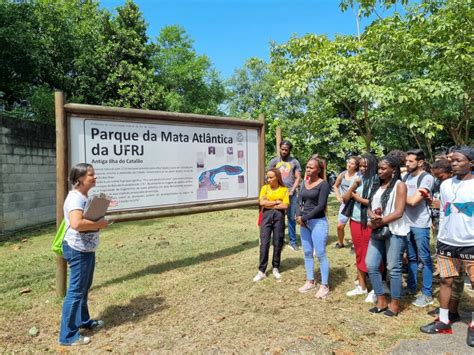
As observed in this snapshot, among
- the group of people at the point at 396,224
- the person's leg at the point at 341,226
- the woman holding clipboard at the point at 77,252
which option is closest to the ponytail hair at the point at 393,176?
the group of people at the point at 396,224

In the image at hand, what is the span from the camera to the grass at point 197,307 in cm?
356

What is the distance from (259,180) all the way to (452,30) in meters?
4.52

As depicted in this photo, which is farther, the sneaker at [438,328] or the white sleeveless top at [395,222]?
the white sleeveless top at [395,222]

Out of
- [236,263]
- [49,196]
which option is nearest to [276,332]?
[236,263]

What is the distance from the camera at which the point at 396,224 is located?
395 centimetres

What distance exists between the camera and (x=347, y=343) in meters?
3.50

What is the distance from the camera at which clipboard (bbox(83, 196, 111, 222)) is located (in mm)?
3439

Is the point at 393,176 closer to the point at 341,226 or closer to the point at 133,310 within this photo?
the point at 341,226

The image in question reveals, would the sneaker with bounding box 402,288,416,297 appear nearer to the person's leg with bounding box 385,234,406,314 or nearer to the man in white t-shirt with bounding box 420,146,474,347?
the person's leg with bounding box 385,234,406,314

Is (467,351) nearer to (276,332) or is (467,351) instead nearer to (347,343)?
(347,343)

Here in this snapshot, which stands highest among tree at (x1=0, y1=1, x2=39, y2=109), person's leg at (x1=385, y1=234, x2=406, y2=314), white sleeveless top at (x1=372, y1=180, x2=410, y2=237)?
tree at (x1=0, y1=1, x2=39, y2=109)

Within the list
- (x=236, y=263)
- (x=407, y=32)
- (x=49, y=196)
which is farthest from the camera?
(x=49, y=196)

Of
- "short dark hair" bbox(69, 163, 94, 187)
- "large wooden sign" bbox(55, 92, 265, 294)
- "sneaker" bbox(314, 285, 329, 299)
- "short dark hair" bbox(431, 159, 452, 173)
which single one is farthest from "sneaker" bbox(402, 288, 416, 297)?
"short dark hair" bbox(69, 163, 94, 187)

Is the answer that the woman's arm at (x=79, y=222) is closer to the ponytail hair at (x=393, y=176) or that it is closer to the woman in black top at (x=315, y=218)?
the woman in black top at (x=315, y=218)
